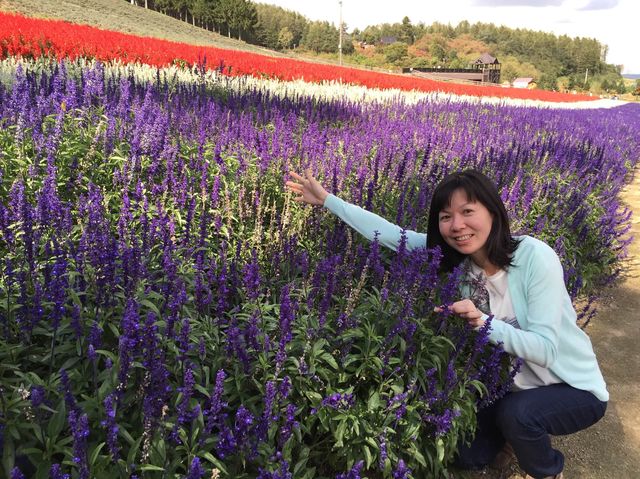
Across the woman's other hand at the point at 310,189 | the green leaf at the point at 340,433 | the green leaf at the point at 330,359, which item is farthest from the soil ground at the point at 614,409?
the woman's other hand at the point at 310,189

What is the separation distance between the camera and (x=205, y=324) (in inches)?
97.7

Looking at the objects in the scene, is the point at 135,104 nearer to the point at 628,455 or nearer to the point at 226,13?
the point at 628,455

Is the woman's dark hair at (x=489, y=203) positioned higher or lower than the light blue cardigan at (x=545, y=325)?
higher

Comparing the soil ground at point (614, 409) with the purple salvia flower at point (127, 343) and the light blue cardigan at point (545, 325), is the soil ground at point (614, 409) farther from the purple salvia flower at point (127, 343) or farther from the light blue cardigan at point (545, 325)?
the purple salvia flower at point (127, 343)

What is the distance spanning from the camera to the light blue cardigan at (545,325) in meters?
2.54

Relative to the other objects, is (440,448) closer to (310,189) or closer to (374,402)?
(374,402)

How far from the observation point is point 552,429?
110 inches

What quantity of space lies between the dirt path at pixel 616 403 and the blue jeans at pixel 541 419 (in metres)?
0.52

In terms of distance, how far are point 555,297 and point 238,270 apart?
1887mm

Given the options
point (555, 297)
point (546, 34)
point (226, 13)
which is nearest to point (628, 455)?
point (555, 297)

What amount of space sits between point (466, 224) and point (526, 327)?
2.31ft

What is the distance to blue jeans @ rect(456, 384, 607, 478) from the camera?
270 centimetres

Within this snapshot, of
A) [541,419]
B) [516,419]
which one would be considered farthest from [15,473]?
[541,419]

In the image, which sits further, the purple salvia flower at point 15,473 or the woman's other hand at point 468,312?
the woman's other hand at point 468,312
